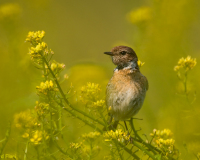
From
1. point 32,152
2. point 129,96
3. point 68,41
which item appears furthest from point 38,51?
point 68,41

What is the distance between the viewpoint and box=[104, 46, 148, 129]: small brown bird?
413 centimetres

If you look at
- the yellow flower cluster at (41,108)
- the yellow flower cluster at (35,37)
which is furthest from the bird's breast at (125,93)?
the yellow flower cluster at (35,37)

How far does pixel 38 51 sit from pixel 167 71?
2.95m

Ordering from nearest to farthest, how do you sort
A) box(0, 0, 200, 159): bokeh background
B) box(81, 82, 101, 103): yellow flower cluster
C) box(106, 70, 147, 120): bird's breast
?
1. box(81, 82, 101, 103): yellow flower cluster
2. box(106, 70, 147, 120): bird's breast
3. box(0, 0, 200, 159): bokeh background

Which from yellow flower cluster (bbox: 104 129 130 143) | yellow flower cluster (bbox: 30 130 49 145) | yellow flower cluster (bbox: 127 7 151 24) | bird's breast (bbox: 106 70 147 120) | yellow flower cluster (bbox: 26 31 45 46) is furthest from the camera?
yellow flower cluster (bbox: 127 7 151 24)

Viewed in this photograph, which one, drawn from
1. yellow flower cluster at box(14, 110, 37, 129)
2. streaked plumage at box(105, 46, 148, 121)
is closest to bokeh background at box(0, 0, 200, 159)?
streaked plumage at box(105, 46, 148, 121)

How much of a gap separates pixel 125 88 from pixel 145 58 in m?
1.87

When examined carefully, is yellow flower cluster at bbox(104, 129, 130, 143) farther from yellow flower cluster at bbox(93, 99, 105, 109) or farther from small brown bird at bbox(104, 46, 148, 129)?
small brown bird at bbox(104, 46, 148, 129)

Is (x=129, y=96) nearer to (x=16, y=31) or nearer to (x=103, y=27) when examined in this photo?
(x=16, y=31)

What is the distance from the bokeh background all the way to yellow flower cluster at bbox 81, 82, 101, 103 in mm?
815

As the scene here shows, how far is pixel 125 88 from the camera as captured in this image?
4246 millimetres

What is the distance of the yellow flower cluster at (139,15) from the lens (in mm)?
6097

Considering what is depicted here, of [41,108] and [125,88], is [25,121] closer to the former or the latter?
[41,108]

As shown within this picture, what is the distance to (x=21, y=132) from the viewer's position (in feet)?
10.2
